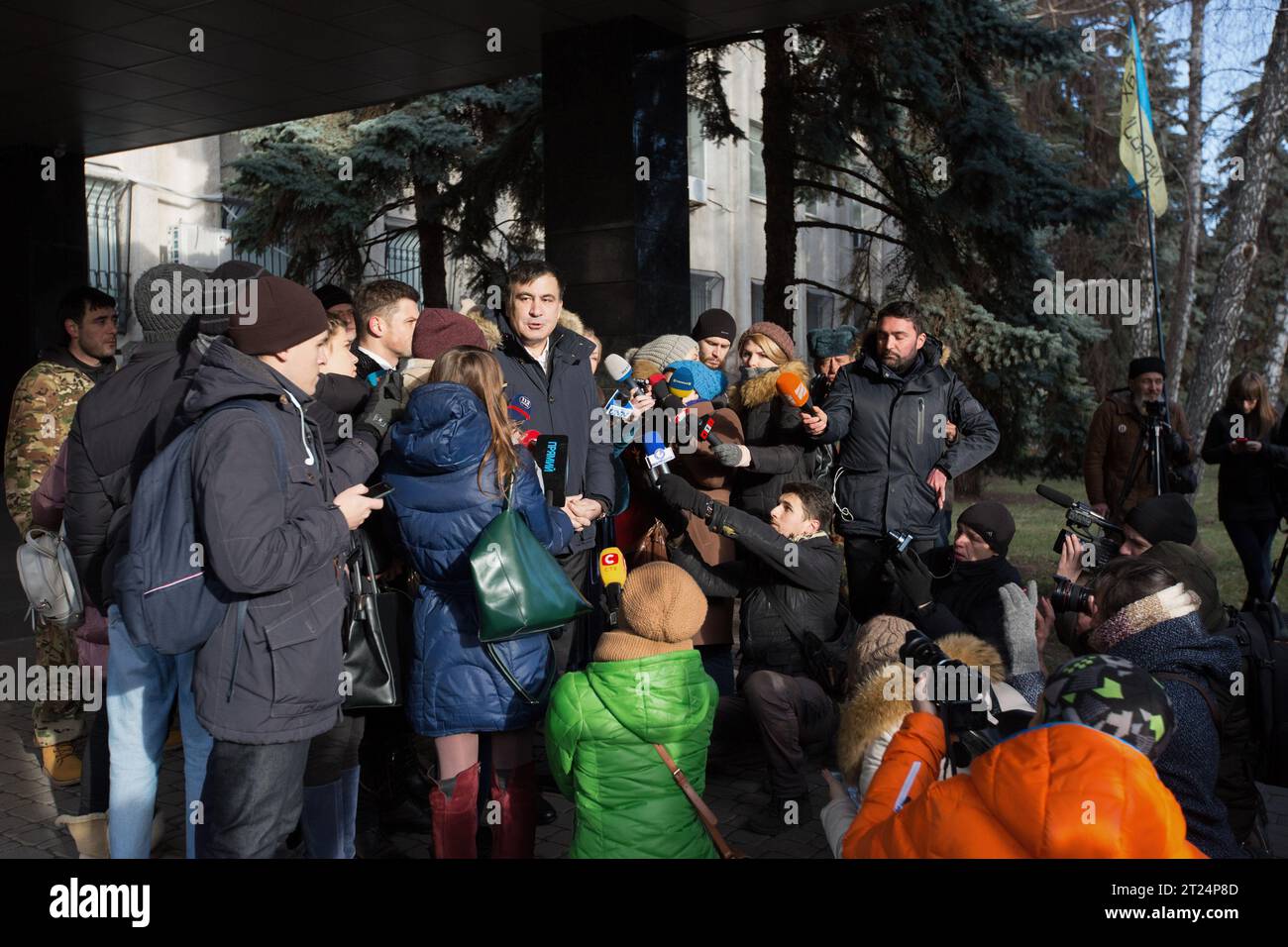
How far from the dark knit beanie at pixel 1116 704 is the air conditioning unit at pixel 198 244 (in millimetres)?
17487

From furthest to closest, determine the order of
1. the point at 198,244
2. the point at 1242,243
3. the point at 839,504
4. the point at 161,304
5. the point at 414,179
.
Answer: the point at 198,244 → the point at 414,179 → the point at 1242,243 → the point at 839,504 → the point at 161,304

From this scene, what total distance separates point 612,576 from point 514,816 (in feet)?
3.41

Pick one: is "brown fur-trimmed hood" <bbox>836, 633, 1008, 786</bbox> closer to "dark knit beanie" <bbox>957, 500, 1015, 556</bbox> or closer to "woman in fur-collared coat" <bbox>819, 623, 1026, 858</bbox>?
"woman in fur-collared coat" <bbox>819, 623, 1026, 858</bbox>

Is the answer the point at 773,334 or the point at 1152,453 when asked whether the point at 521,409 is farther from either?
the point at 1152,453

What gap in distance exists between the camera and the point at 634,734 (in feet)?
10.6

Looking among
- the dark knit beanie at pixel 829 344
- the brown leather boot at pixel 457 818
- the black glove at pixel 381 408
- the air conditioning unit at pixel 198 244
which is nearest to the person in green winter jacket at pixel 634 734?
the brown leather boot at pixel 457 818

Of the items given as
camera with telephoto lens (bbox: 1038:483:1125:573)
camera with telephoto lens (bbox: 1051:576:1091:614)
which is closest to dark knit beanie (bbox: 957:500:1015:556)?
camera with telephoto lens (bbox: 1038:483:1125:573)

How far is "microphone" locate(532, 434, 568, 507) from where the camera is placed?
4.09 meters

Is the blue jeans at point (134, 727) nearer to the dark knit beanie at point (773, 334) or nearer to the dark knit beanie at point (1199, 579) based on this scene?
the dark knit beanie at point (1199, 579)

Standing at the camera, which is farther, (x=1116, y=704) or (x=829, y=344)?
(x=829, y=344)

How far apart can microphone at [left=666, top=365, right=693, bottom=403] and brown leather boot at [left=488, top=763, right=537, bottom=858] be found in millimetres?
1854

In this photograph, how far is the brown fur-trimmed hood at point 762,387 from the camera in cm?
523

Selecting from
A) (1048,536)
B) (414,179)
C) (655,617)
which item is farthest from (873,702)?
(1048,536)
